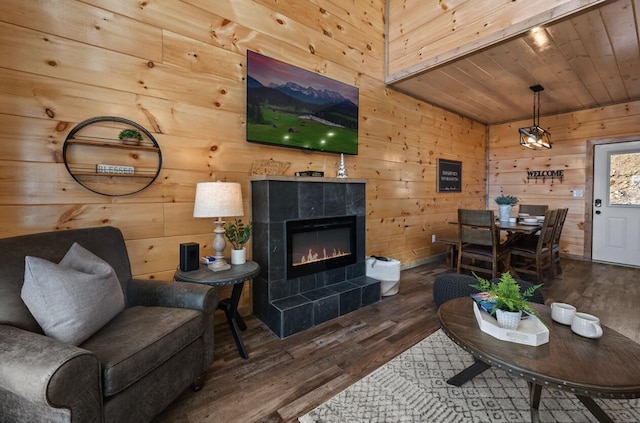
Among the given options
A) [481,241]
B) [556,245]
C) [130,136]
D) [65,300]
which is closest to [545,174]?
[556,245]

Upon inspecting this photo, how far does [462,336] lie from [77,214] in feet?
8.21

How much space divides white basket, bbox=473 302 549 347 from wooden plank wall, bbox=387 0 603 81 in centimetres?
254

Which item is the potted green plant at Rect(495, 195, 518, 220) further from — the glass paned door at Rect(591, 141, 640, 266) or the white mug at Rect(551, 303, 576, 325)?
the white mug at Rect(551, 303, 576, 325)

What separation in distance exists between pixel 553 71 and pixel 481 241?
223cm

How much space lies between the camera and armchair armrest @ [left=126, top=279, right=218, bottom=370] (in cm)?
167

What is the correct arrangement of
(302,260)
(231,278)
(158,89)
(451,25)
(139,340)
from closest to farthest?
1. (139,340)
2. (231,278)
3. (158,89)
4. (302,260)
5. (451,25)

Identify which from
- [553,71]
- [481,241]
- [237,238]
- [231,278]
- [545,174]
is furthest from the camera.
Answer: [545,174]

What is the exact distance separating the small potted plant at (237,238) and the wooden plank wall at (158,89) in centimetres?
25

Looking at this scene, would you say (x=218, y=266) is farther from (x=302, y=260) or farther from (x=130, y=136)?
(x=130, y=136)

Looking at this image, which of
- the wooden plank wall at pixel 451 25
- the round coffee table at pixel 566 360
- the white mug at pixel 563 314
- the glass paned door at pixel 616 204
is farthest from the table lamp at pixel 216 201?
the glass paned door at pixel 616 204

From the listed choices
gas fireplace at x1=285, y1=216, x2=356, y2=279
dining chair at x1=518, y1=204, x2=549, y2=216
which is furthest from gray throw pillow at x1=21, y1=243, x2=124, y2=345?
dining chair at x1=518, y1=204, x2=549, y2=216

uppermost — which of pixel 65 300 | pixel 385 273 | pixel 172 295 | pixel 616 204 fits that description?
pixel 616 204

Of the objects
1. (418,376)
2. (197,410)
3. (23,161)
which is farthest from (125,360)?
(418,376)

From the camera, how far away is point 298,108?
2.88 meters
